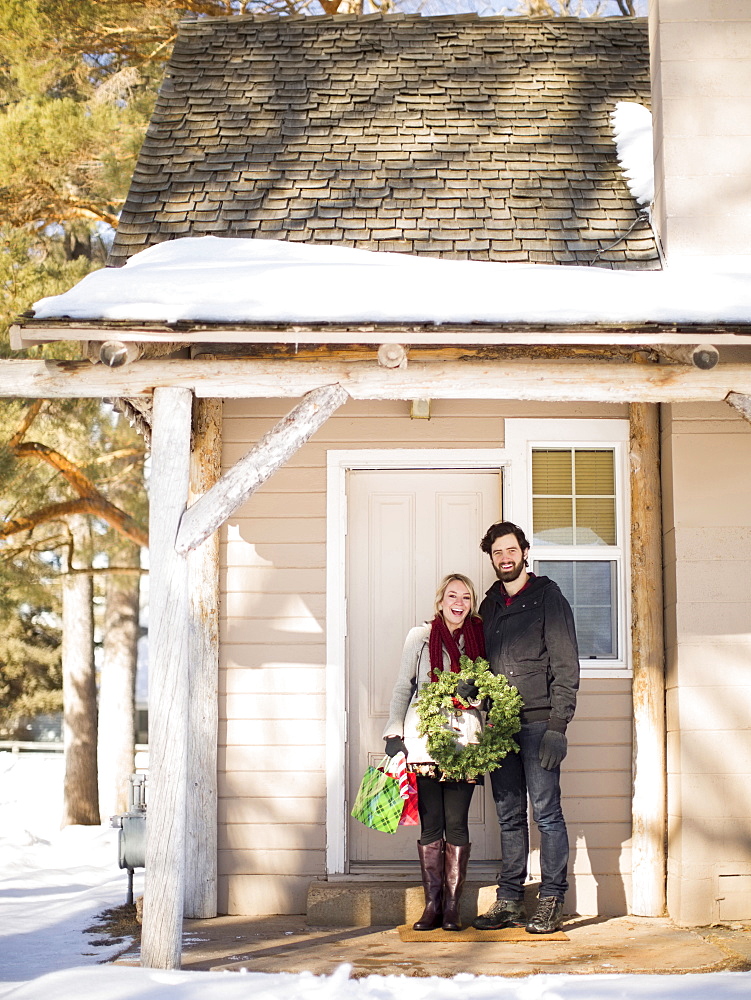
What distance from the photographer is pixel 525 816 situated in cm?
598

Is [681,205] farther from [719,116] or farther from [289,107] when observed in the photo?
[289,107]

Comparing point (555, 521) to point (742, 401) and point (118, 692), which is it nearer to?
point (742, 401)

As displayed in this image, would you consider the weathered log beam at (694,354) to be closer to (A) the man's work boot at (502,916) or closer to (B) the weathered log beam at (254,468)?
(B) the weathered log beam at (254,468)

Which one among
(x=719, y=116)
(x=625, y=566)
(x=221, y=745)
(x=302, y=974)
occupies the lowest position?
(x=302, y=974)

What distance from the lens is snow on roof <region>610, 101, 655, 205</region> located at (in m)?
7.42

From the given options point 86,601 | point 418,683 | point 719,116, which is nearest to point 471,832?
point 418,683

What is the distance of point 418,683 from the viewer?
19.8 ft

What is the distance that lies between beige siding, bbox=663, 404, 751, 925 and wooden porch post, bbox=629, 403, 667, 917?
0.23 ft

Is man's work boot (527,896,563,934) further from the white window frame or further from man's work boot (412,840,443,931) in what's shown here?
the white window frame

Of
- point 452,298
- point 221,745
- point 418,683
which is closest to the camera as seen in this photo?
point 452,298

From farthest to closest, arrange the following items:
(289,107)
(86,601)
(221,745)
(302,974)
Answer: (86,601)
(289,107)
(221,745)
(302,974)

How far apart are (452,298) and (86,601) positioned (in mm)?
12873

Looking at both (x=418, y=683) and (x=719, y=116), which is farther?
(x=719, y=116)

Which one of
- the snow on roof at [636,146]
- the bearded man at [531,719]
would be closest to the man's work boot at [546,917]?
the bearded man at [531,719]
